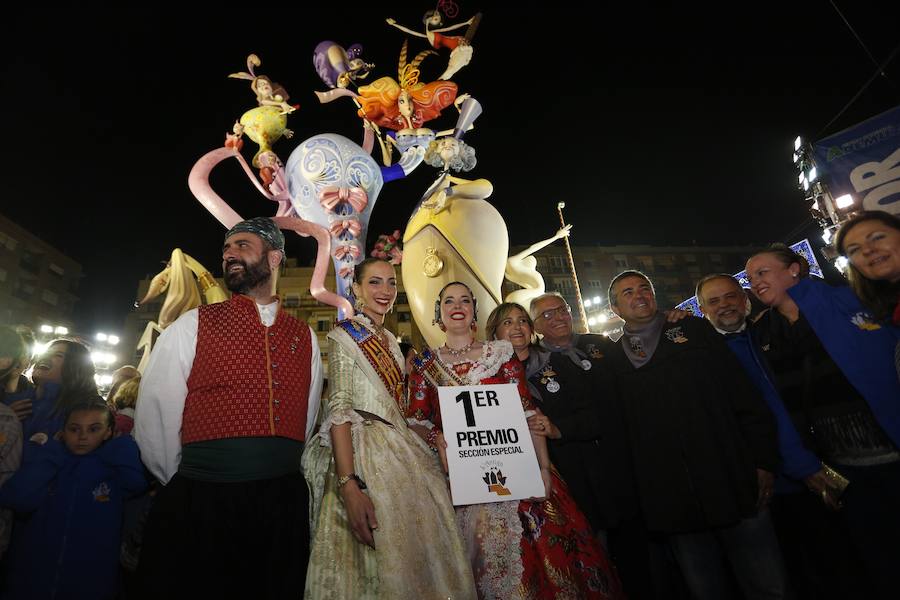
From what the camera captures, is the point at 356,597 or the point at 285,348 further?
the point at 285,348

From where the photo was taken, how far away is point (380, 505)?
1909 millimetres

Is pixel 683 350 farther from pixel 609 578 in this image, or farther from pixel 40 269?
pixel 40 269

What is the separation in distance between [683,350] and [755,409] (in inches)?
19.4

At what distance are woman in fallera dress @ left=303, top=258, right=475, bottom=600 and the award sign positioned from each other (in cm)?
15

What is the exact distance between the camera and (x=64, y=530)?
252 centimetres

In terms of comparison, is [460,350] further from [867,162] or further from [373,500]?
[867,162]

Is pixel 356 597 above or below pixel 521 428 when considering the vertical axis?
below

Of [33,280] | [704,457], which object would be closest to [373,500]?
[704,457]

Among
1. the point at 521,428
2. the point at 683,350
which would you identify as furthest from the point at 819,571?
the point at 521,428

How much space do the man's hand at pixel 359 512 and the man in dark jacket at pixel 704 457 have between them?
1678 mm

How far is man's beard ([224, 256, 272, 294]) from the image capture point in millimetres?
2293

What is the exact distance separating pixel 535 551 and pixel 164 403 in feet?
6.26

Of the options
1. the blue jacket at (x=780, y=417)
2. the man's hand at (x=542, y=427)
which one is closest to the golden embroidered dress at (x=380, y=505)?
the man's hand at (x=542, y=427)

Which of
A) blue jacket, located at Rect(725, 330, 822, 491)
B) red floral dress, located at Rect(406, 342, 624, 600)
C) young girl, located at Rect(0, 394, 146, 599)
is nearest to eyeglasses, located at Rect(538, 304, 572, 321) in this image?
blue jacket, located at Rect(725, 330, 822, 491)
